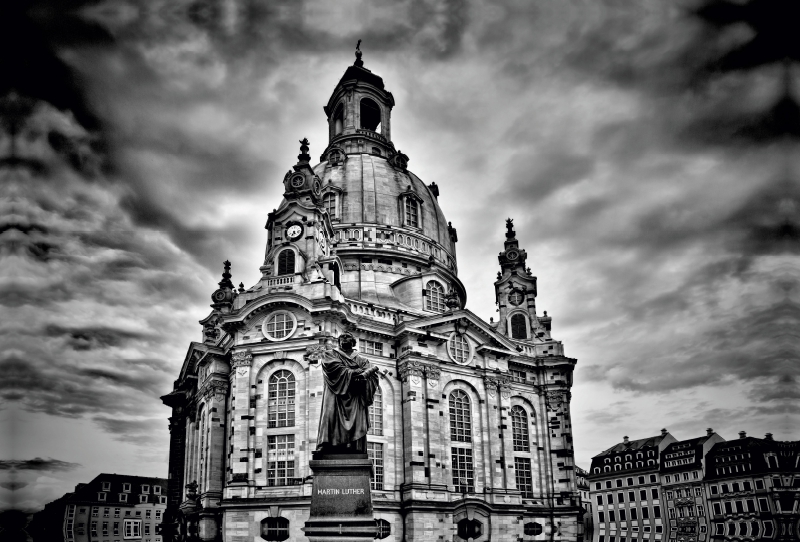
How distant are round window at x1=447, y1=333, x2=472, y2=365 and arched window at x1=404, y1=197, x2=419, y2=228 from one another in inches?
633

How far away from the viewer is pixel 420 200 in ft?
223

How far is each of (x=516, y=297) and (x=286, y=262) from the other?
2612 cm

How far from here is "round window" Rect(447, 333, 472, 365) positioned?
53719mm

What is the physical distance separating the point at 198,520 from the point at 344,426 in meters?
33.9

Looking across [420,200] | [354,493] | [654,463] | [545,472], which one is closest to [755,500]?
[654,463]

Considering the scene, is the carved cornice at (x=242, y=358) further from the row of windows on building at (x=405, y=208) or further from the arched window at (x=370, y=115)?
the arched window at (x=370, y=115)

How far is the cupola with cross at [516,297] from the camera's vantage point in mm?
65188

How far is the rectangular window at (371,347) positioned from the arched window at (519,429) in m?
15.1

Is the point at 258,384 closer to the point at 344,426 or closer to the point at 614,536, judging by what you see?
the point at 344,426

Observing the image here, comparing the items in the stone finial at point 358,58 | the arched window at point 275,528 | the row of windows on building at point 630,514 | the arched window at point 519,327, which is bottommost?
the row of windows on building at point 630,514

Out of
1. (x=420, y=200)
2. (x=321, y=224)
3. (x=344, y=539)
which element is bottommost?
(x=344, y=539)

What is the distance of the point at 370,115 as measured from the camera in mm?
79938

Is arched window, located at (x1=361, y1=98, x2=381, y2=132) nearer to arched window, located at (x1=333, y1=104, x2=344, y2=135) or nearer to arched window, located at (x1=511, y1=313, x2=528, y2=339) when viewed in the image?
arched window, located at (x1=333, y1=104, x2=344, y2=135)

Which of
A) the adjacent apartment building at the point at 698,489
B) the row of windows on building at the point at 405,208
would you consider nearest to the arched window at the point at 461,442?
the row of windows on building at the point at 405,208
